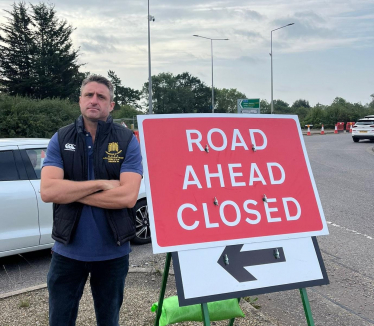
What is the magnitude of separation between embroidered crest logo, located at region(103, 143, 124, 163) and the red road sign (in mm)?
203

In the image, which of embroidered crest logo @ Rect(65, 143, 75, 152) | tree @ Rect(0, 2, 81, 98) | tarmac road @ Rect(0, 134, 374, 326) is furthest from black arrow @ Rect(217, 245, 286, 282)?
tree @ Rect(0, 2, 81, 98)

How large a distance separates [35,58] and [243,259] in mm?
37206

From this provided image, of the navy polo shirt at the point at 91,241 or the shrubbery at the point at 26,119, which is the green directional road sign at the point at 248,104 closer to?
the shrubbery at the point at 26,119

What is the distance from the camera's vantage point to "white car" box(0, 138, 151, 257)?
486cm

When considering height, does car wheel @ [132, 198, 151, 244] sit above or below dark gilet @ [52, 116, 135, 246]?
below

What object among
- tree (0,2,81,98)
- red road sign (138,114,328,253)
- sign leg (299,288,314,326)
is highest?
tree (0,2,81,98)

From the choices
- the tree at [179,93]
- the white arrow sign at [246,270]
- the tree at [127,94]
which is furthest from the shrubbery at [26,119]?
the tree at [127,94]

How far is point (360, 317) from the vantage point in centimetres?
388

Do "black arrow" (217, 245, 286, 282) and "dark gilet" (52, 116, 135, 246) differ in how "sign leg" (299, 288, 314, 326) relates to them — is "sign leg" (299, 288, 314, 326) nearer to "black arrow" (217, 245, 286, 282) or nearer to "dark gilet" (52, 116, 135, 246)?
"black arrow" (217, 245, 286, 282)

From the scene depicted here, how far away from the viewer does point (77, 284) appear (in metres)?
2.59

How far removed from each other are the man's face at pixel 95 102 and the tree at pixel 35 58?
34.7 metres

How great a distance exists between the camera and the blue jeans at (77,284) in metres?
2.52

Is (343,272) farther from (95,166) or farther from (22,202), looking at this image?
(22,202)

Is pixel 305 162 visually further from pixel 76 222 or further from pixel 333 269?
pixel 333 269
